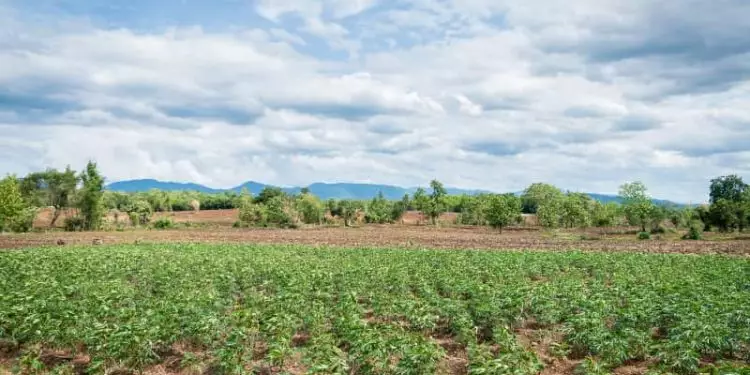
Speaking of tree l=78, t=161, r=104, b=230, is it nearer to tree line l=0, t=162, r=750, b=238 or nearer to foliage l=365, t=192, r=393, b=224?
tree line l=0, t=162, r=750, b=238

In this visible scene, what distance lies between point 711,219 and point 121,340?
250 ft

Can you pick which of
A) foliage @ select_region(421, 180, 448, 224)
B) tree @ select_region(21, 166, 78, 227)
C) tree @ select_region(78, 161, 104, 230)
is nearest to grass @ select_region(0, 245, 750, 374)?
tree @ select_region(78, 161, 104, 230)

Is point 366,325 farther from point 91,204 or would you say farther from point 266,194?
point 266,194

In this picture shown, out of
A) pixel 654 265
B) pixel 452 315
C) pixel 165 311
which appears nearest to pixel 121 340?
pixel 165 311

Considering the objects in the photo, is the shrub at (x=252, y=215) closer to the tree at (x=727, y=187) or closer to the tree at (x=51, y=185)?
the tree at (x=51, y=185)

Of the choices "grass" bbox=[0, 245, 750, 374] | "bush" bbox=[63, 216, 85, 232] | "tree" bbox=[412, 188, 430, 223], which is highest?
"tree" bbox=[412, 188, 430, 223]

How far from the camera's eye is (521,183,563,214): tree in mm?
123556

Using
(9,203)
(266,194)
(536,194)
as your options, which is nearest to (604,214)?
(536,194)

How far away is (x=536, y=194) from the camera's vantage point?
129625mm

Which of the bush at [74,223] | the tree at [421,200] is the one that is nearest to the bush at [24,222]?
the bush at [74,223]

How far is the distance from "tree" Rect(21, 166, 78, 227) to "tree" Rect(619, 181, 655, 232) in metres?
76.3

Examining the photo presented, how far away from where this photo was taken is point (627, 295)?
1672cm

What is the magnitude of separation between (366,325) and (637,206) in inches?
2889

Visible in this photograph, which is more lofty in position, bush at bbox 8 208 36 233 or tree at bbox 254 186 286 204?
tree at bbox 254 186 286 204
